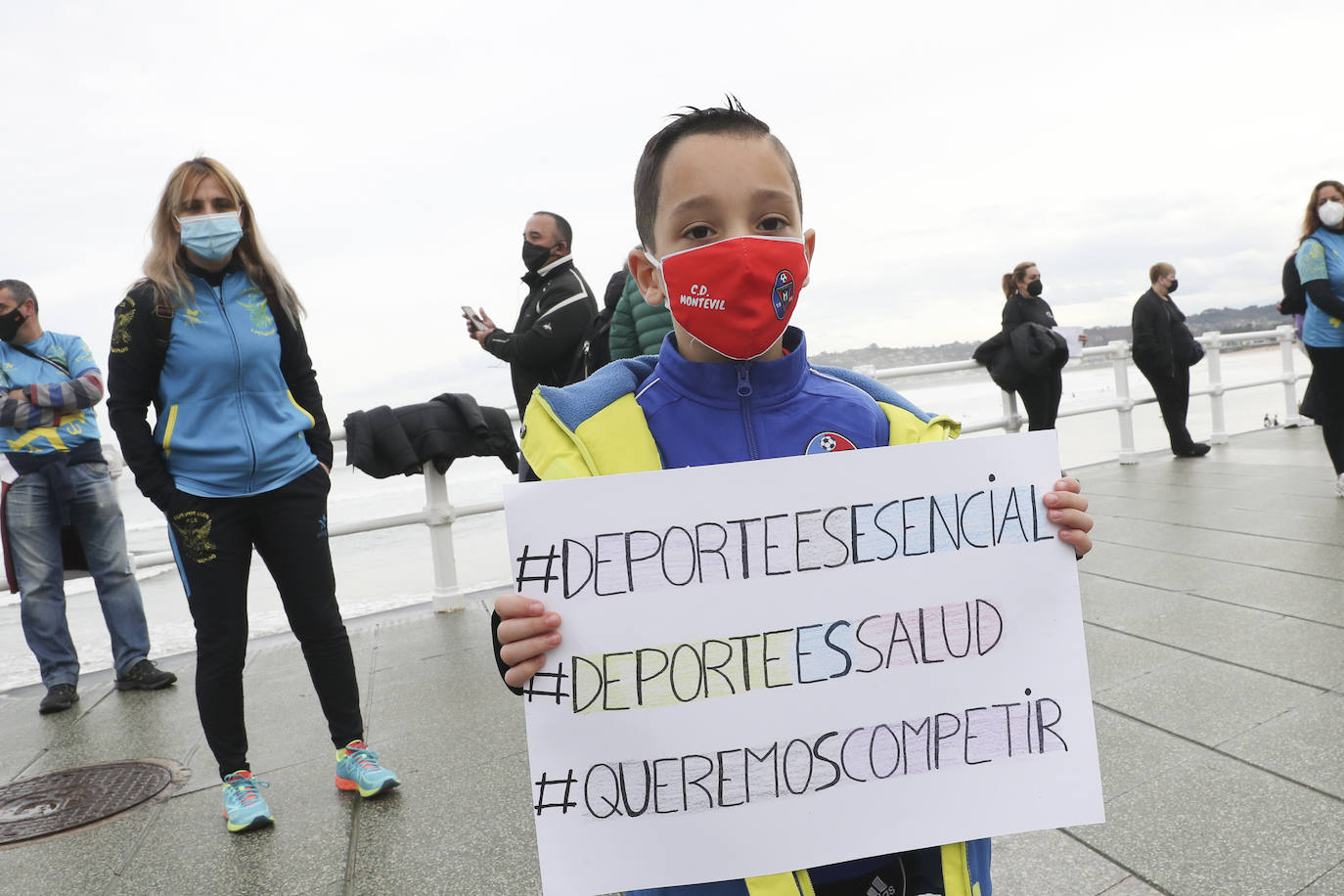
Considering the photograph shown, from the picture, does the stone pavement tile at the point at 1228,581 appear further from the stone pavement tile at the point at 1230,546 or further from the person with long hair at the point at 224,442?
the person with long hair at the point at 224,442

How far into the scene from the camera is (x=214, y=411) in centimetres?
299

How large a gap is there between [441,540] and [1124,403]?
703cm

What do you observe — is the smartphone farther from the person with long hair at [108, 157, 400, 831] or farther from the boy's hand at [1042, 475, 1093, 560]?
the boy's hand at [1042, 475, 1093, 560]

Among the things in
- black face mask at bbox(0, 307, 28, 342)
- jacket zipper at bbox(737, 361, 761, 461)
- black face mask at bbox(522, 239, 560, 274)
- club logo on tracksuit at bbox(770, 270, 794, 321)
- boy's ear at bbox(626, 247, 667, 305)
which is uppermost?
black face mask at bbox(522, 239, 560, 274)

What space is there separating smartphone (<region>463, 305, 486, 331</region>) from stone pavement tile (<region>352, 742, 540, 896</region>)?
2480 millimetres

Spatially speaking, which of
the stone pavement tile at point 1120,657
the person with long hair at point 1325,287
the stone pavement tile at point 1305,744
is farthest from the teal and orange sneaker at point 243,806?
the person with long hair at point 1325,287

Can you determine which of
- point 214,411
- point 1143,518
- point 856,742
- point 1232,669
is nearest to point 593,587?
point 856,742

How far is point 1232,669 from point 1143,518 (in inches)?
132

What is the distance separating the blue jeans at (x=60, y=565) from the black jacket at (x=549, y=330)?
2.19m

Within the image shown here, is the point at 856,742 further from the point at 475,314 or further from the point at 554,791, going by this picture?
the point at 475,314

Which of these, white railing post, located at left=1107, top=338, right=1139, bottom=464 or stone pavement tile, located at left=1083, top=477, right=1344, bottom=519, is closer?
stone pavement tile, located at left=1083, top=477, right=1344, bottom=519

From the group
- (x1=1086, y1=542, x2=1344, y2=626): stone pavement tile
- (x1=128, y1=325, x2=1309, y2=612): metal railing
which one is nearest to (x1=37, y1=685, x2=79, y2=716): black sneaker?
(x1=128, y1=325, x2=1309, y2=612): metal railing

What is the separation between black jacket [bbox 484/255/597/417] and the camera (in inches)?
189

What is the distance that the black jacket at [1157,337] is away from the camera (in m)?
9.23
